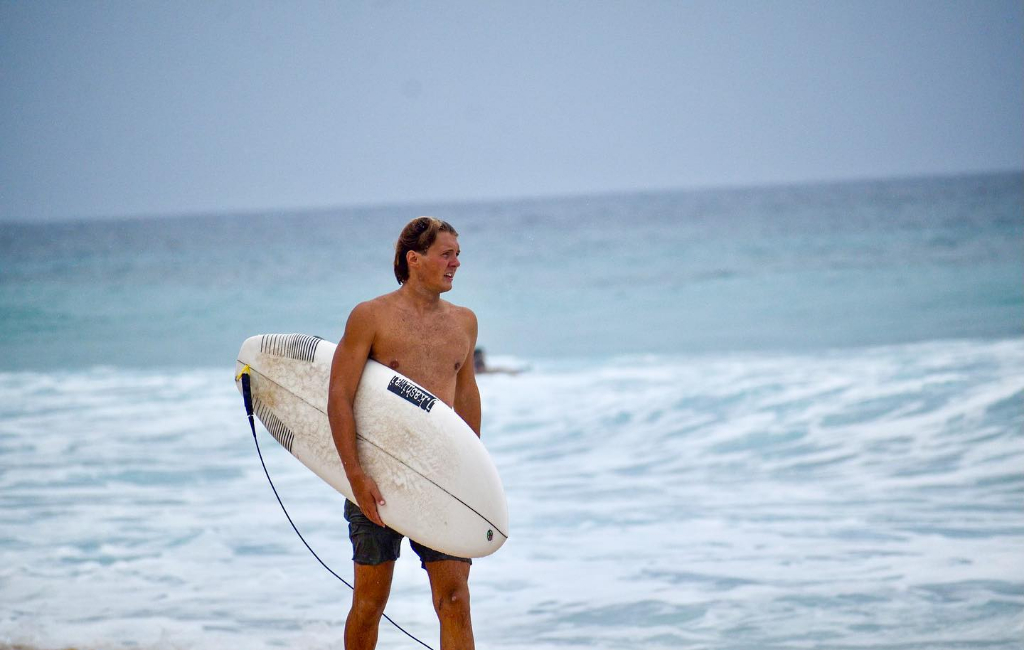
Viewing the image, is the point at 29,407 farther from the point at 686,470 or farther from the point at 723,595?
the point at 723,595

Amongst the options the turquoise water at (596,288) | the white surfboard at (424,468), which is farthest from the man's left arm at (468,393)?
the turquoise water at (596,288)

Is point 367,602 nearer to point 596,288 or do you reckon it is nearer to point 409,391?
point 409,391

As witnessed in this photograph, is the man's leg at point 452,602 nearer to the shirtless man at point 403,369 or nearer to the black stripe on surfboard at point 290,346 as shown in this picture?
the shirtless man at point 403,369

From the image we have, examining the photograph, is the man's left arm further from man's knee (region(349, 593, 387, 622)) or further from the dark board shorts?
man's knee (region(349, 593, 387, 622))

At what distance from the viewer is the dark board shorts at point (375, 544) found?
9.98ft

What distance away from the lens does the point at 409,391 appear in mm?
3027

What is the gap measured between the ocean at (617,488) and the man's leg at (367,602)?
1256 millimetres

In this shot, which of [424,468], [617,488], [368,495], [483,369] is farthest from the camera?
[483,369]

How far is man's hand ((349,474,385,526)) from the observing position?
2959 mm

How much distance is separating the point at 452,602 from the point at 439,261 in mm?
952

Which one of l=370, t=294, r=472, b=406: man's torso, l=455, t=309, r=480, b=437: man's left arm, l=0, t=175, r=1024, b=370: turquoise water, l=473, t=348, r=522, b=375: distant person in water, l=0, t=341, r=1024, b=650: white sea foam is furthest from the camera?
l=0, t=175, r=1024, b=370: turquoise water

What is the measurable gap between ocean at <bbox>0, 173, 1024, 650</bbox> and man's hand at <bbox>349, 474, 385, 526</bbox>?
4.91 feet

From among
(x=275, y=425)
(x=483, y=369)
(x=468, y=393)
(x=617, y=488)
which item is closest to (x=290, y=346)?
(x=275, y=425)

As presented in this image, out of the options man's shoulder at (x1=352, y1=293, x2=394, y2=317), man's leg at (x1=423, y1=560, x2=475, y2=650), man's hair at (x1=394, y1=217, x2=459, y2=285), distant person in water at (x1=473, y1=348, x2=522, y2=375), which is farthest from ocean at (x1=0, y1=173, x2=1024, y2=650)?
man's hair at (x1=394, y1=217, x2=459, y2=285)
